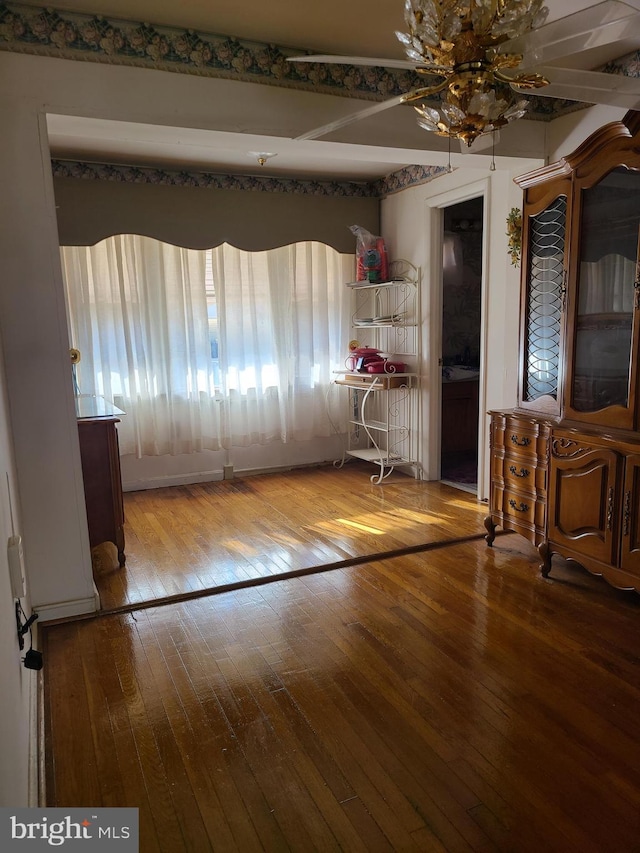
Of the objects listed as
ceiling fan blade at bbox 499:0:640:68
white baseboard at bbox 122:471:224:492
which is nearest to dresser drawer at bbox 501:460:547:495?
ceiling fan blade at bbox 499:0:640:68

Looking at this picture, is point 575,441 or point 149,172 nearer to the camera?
point 575,441

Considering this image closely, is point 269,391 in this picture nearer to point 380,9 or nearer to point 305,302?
point 305,302

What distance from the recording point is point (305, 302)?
216 inches

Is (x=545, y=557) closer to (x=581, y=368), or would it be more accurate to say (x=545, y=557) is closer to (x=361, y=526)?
(x=581, y=368)

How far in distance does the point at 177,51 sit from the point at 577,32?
6.46ft

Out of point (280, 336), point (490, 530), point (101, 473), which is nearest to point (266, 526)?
point (101, 473)

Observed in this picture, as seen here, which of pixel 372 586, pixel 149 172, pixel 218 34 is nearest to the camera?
pixel 218 34

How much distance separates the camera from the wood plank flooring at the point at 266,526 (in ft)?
11.0

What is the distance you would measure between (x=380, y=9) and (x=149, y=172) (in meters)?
2.66

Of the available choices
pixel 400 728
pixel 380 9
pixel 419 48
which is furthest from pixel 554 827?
pixel 380 9

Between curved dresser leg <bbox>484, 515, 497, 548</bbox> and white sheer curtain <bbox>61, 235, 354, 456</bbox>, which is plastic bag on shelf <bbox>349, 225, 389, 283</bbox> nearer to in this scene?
white sheer curtain <bbox>61, 235, 354, 456</bbox>

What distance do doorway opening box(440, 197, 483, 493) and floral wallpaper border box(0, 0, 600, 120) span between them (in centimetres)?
261

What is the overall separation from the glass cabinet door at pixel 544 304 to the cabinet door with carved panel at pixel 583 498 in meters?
0.32

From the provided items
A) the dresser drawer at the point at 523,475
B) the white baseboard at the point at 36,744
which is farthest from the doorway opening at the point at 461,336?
the white baseboard at the point at 36,744
